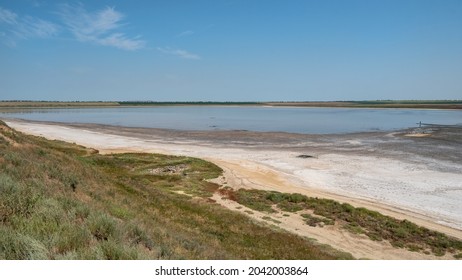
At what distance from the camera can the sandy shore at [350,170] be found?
20.5 m

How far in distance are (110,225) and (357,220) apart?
17.3 meters

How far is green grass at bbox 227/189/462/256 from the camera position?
17375mm

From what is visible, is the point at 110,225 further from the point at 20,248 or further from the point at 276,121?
the point at 276,121

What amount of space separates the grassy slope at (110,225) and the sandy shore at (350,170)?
3.97 metres

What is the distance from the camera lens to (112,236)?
701cm

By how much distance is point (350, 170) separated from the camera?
35.8 m

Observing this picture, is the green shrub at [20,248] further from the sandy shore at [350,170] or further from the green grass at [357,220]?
the green grass at [357,220]

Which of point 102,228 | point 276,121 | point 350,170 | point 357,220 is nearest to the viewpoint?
point 102,228

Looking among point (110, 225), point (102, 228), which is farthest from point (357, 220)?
point (102, 228)

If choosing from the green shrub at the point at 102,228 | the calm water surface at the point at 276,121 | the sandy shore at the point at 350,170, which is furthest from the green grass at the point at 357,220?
the calm water surface at the point at 276,121

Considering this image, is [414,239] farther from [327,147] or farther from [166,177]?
[327,147]

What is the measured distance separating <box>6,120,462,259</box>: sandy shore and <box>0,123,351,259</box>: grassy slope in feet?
13.0

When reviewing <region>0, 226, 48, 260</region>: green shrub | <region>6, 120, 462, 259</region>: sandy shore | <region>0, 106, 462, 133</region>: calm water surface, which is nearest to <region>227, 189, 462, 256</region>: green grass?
<region>6, 120, 462, 259</region>: sandy shore

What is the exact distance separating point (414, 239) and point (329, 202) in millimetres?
6466
